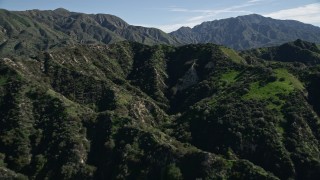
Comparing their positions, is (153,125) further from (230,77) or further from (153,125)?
(230,77)

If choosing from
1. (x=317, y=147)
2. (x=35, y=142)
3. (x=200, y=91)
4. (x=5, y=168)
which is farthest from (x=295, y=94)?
(x=5, y=168)

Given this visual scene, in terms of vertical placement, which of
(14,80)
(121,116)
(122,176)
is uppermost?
(14,80)

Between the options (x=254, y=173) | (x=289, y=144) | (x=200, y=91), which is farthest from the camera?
(x=200, y=91)

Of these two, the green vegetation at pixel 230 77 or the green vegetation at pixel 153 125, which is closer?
the green vegetation at pixel 153 125

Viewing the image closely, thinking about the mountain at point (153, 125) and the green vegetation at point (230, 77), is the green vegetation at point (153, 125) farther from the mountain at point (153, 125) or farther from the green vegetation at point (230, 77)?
the green vegetation at point (230, 77)

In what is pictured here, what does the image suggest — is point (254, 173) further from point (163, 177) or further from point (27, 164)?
point (27, 164)

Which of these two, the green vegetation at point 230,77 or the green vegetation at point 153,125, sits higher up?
the green vegetation at point 230,77

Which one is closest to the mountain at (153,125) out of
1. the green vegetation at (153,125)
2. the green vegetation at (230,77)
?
the green vegetation at (153,125)

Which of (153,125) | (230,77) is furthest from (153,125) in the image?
(230,77)
